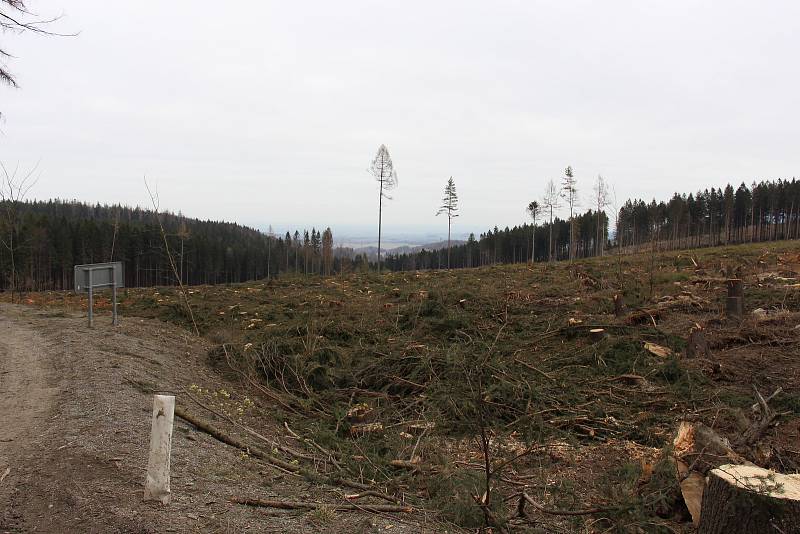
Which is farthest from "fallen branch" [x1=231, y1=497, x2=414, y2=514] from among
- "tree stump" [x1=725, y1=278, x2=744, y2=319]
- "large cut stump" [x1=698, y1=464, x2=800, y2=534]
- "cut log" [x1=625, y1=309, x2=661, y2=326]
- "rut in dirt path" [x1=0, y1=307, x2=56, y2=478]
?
"tree stump" [x1=725, y1=278, x2=744, y2=319]

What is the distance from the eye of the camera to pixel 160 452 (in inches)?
124

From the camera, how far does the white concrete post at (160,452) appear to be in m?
3.18

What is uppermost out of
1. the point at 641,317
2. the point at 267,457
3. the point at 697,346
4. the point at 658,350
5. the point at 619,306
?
the point at 619,306

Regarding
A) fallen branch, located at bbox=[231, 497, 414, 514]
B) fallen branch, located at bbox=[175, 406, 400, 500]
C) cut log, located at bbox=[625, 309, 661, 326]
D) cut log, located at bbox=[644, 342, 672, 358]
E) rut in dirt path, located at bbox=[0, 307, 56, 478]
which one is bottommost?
fallen branch, located at bbox=[175, 406, 400, 500]

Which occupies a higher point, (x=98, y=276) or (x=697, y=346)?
(x=98, y=276)

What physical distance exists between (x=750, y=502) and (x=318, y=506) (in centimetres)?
288

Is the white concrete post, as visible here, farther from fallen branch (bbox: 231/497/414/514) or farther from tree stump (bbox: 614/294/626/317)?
tree stump (bbox: 614/294/626/317)

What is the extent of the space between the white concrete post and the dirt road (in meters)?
0.10

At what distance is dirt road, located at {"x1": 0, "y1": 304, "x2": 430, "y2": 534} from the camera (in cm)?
310

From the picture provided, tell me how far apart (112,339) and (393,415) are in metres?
5.84

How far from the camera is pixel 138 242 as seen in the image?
56.3 metres

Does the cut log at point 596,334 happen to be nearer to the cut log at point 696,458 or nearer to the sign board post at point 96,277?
the cut log at point 696,458

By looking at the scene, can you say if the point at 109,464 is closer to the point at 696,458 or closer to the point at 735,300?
the point at 696,458

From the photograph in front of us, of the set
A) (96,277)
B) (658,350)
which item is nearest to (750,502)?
(658,350)
